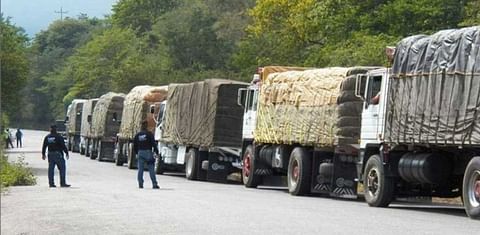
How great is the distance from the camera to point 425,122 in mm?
19641

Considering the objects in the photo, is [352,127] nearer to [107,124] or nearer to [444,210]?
[444,210]

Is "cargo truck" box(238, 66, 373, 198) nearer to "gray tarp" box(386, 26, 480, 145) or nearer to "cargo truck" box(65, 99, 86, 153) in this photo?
"gray tarp" box(386, 26, 480, 145)

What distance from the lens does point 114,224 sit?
641 inches

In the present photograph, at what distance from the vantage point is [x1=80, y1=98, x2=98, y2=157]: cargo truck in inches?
2210

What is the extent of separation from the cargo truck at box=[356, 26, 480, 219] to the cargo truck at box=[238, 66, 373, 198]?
3.01 feet

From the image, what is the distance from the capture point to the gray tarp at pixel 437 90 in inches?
716

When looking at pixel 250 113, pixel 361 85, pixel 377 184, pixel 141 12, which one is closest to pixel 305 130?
pixel 361 85

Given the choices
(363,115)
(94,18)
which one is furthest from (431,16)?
(94,18)

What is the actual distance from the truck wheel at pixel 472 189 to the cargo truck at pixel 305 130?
4.91 metres

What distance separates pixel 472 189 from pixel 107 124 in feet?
111

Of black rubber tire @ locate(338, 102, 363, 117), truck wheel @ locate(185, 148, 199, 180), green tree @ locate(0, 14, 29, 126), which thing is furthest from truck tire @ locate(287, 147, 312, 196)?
green tree @ locate(0, 14, 29, 126)

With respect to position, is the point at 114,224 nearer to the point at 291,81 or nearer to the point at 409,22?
the point at 291,81

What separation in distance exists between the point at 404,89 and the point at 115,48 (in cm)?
8112

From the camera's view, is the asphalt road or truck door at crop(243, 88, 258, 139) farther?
truck door at crop(243, 88, 258, 139)
